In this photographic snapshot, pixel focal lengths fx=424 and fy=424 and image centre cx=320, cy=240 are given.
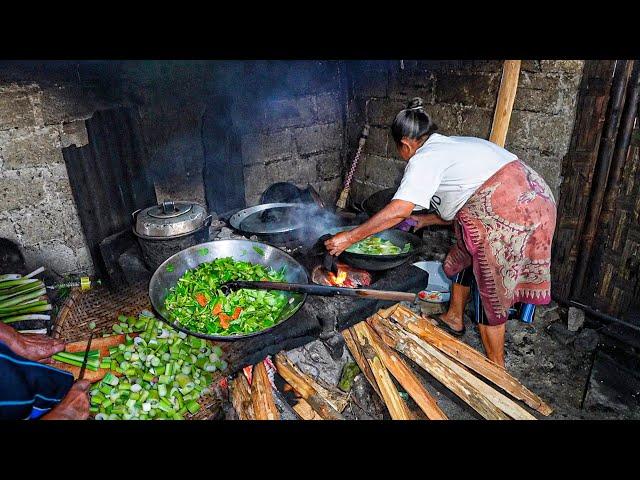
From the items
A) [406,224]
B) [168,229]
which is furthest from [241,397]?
[406,224]

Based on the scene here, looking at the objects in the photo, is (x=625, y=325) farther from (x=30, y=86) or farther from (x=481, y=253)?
(x=30, y=86)

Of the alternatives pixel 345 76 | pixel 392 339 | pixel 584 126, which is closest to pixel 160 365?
pixel 392 339

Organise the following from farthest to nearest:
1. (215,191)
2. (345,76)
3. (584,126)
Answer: (345,76) < (215,191) < (584,126)

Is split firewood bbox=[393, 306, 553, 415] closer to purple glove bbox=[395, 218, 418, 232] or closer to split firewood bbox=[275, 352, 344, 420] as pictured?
purple glove bbox=[395, 218, 418, 232]

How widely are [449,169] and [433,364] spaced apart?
1.78 metres

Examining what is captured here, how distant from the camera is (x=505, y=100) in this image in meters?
5.14

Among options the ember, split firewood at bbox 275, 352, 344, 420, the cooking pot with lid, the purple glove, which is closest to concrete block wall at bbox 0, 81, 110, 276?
the cooking pot with lid

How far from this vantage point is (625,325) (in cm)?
475

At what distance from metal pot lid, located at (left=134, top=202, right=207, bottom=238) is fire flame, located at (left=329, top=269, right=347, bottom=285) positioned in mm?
1411

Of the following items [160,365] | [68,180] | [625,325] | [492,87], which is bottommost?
[625,325]

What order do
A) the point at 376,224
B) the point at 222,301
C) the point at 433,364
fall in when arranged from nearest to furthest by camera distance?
1. the point at 222,301
2. the point at 376,224
3. the point at 433,364

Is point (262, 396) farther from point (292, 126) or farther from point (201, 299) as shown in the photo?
point (292, 126)

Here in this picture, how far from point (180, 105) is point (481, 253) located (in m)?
4.08

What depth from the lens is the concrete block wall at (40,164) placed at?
4.30 metres
